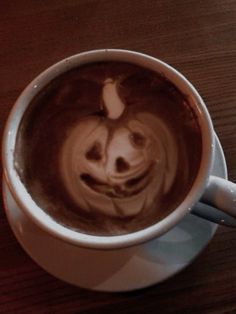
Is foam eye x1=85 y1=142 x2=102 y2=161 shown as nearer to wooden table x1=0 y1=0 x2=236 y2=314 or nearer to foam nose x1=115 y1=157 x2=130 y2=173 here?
foam nose x1=115 y1=157 x2=130 y2=173

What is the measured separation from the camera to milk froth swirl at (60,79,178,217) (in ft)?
2.60

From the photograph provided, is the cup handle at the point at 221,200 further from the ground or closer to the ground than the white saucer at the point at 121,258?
further from the ground

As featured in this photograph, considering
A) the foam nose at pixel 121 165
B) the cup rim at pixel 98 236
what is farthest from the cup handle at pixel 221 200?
the foam nose at pixel 121 165

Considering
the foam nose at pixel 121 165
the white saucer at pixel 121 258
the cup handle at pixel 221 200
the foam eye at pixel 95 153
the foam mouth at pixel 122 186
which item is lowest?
the white saucer at pixel 121 258

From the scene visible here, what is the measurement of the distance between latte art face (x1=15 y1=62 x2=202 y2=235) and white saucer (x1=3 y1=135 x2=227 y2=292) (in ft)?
0.26

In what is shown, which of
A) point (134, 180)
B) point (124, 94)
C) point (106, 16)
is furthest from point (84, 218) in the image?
point (106, 16)

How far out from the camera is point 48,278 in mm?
852

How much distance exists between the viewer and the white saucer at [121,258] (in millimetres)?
818

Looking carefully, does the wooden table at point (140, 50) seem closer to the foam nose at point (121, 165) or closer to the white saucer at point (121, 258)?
the white saucer at point (121, 258)

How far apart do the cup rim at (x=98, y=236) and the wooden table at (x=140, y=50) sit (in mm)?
126

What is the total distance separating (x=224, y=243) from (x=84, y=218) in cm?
24

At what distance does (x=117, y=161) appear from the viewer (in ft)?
2.66

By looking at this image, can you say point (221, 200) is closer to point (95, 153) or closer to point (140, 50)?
point (95, 153)

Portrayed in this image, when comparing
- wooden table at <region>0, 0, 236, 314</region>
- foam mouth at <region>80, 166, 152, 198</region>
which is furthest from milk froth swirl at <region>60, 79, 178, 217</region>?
wooden table at <region>0, 0, 236, 314</region>
